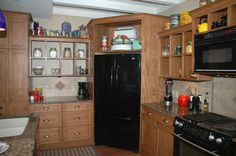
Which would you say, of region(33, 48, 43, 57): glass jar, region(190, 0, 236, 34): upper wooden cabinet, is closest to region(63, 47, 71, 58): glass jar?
region(33, 48, 43, 57): glass jar

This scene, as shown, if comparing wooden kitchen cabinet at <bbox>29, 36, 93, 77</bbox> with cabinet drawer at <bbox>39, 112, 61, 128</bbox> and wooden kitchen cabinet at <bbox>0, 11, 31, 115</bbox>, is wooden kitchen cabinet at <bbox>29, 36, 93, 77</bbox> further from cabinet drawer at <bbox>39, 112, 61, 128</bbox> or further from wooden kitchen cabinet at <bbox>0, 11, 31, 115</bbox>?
cabinet drawer at <bbox>39, 112, 61, 128</bbox>

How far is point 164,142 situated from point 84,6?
8.64 feet

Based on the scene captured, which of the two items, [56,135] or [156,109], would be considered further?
[56,135]

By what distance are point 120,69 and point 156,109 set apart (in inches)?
37.1

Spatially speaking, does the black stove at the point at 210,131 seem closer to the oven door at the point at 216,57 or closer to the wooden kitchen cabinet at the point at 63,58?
the oven door at the point at 216,57

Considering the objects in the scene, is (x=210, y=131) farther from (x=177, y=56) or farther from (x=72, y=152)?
(x=72, y=152)

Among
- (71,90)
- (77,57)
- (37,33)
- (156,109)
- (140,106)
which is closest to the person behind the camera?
(156,109)

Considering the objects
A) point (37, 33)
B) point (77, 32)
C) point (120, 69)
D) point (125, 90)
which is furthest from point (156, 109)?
point (37, 33)

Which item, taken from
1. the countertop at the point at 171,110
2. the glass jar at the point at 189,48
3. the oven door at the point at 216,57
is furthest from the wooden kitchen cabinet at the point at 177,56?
the countertop at the point at 171,110

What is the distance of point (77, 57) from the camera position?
381 cm

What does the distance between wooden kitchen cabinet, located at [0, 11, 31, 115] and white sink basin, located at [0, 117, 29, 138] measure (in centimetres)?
128

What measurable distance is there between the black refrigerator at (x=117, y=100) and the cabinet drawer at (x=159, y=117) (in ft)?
0.85

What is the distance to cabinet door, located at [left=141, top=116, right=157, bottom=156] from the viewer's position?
9.45 feet

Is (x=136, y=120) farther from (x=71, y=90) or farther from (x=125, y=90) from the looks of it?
(x=71, y=90)
